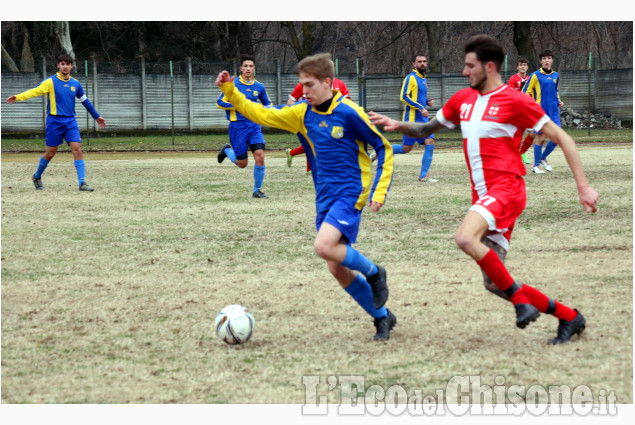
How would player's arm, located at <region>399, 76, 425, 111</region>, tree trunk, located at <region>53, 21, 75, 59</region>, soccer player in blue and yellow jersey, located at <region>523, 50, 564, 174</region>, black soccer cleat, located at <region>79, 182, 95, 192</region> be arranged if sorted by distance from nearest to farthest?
black soccer cleat, located at <region>79, 182, 95, 192</region>
player's arm, located at <region>399, 76, 425, 111</region>
soccer player in blue and yellow jersey, located at <region>523, 50, 564, 174</region>
tree trunk, located at <region>53, 21, 75, 59</region>

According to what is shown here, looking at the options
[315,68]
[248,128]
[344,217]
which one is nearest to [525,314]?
[344,217]

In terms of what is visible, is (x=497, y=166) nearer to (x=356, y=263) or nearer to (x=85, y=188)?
(x=356, y=263)

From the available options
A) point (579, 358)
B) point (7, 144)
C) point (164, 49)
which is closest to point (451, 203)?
point (579, 358)

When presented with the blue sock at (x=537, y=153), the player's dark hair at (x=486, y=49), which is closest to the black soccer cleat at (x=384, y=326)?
the player's dark hair at (x=486, y=49)

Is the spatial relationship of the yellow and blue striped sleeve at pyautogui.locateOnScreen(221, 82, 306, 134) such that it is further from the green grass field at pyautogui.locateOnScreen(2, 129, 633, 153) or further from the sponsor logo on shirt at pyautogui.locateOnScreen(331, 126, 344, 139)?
the green grass field at pyautogui.locateOnScreen(2, 129, 633, 153)

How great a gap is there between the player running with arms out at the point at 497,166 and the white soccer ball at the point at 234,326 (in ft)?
4.55

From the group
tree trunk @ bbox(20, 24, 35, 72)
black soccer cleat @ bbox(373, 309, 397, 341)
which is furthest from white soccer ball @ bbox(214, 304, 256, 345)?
tree trunk @ bbox(20, 24, 35, 72)

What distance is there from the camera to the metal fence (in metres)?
31.8

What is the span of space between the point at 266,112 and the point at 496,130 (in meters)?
1.54

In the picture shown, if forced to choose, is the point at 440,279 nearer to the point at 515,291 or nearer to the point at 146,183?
the point at 515,291

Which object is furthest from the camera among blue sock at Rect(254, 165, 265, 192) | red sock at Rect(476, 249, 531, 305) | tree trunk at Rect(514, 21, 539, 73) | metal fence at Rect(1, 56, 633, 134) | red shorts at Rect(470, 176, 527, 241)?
tree trunk at Rect(514, 21, 539, 73)

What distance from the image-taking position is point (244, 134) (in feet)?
42.1

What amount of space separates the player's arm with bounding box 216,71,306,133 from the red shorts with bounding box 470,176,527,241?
1.34 m

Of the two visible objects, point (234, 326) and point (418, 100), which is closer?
point (234, 326)
